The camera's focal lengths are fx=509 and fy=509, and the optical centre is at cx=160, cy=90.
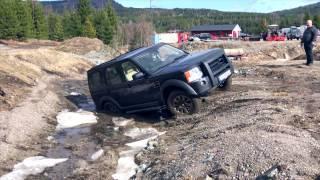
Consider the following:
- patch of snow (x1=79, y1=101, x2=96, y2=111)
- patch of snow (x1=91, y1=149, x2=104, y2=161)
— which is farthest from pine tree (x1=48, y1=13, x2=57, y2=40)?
patch of snow (x1=91, y1=149, x2=104, y2=161)

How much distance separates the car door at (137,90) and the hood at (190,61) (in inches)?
16.1

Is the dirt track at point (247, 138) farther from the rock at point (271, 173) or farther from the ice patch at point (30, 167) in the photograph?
the ice patch at point (30, 167)

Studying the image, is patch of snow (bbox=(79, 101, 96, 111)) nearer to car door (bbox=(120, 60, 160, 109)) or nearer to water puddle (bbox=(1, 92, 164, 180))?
water puddle (bbox=(1, 92, 164, 180))

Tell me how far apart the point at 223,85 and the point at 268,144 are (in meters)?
6.22

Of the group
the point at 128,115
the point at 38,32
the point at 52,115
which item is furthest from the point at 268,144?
the point at 38,32

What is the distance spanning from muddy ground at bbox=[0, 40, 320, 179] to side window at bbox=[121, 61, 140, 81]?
1.16 m

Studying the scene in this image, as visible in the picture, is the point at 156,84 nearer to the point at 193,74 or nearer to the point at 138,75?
the point at 138,75

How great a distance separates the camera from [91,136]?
11883 mm

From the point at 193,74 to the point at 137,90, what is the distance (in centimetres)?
177

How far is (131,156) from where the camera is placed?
31.7 ft

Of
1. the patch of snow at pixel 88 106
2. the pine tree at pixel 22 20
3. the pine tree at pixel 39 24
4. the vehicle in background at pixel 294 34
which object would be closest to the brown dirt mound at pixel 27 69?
the patch of snow at pixel 88 106

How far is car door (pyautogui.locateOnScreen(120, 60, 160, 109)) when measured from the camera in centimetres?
1216

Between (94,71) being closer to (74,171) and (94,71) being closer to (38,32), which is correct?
(74,171)

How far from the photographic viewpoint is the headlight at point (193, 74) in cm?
1133
